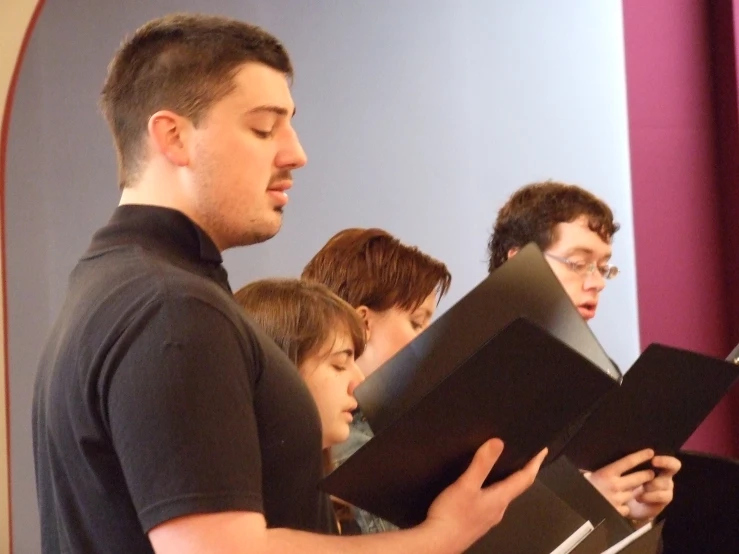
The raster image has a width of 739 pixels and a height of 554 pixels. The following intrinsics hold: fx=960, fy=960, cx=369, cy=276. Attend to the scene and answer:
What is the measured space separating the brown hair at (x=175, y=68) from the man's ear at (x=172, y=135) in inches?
0.5

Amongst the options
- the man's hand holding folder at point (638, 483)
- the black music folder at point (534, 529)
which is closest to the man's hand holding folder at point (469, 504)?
the black music folder at point (534, 529)

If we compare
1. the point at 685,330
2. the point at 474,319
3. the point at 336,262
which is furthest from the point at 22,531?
the point at 685,330

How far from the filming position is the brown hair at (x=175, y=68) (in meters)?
1.09

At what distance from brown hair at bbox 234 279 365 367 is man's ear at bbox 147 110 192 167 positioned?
1.35 ft

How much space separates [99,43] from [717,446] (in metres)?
2.26

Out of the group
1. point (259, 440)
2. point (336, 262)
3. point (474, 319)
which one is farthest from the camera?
point (336, 262)

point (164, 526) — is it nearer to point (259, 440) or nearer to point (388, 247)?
point (259, 440)

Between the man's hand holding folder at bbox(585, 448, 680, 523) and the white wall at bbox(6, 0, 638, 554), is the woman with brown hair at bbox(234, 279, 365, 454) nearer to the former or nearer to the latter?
the man's hand holding folder at bbox(585, 448, 680, 523)

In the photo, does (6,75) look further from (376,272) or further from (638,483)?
(638,483)

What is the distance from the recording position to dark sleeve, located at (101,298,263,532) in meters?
0.87

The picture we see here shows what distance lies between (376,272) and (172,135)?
2.50ft

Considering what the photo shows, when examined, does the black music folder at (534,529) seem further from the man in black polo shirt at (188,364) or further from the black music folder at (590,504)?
the man in black polo shirt at (188,364)

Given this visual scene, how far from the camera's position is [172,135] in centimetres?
109

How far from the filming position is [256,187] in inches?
43.2
